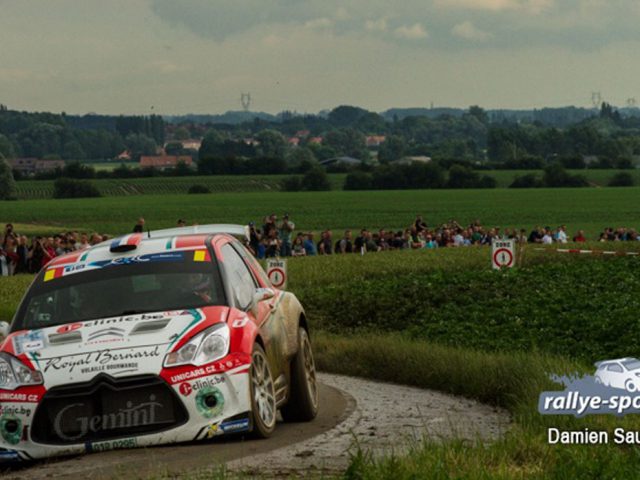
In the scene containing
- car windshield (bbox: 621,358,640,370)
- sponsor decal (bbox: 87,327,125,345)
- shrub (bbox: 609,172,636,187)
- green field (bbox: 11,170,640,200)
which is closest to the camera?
sponsor decal (bbox: 87,327,125,345)

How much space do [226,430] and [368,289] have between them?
57.2ft

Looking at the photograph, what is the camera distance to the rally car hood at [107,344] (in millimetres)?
9422

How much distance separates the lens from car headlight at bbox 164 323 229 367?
31.2ft

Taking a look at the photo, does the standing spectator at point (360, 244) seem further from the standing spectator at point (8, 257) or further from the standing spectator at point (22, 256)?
the standing spectator at point (8, 257)

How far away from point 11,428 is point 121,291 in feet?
4.92

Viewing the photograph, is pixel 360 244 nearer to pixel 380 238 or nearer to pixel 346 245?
pixel 346 245

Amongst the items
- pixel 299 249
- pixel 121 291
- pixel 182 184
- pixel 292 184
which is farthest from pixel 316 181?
pixel 121 291

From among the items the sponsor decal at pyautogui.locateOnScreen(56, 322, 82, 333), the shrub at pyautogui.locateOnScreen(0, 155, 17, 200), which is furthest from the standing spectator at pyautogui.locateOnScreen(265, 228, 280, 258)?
the shrub at pyautogui.locateOnScreen(0, 155, 17, 200)

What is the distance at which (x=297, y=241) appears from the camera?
3991 centimetres

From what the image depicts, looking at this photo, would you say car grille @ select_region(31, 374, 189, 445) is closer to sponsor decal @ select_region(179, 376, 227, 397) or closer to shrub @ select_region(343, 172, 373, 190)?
sponsor decal @ select_region(179, 376, 227, 397)

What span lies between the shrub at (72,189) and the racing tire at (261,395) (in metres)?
124

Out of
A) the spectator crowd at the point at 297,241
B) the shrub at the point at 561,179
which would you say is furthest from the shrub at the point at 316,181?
the spectator crowd at the point at 297,241

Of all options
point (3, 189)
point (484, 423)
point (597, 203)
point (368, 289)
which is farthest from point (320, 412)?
point (3, 189)

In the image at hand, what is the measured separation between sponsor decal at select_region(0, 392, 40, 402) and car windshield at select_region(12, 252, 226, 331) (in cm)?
99
